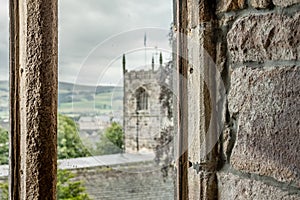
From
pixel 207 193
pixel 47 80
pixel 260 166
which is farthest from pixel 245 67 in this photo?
pixel 47 80

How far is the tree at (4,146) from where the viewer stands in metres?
1.14

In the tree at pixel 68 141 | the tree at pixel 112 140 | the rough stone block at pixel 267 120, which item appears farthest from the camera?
the tree at pixel 112 140

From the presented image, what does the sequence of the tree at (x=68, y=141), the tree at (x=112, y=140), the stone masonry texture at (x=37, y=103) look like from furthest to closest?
the tree at (x=112, y=140), the tree at (x=68, y=141), the stone masonry texture at (x=37, y=103)

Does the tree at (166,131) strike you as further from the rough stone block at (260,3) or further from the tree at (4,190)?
the tree at (4,190)

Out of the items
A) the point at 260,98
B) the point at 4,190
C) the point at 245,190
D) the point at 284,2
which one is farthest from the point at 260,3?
the point at 4,190

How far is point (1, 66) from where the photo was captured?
1163 mm

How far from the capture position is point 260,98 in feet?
3.31

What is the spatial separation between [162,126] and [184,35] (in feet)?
1.11

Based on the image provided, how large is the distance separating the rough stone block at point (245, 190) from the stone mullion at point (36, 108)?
0.47 m

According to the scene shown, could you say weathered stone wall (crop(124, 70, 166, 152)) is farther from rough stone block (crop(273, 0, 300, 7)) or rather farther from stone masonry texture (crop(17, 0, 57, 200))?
rough stone block (crop(273, 0, 300, 7))

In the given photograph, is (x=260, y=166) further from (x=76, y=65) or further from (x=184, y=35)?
(x=76, y=65)

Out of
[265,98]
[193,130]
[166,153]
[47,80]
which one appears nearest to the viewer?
[265,98]

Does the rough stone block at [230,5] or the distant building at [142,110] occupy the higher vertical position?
the rough stone block at [230,5]

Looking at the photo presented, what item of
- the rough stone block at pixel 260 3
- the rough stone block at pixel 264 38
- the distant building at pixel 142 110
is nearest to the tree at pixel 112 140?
the distant building at pixel 142 110
